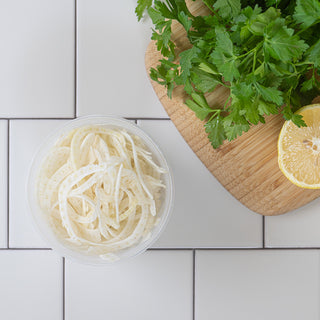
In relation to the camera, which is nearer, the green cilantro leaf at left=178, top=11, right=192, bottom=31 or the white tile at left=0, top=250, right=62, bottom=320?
the green cilantro leaf at left=178, top=11, right=192, bottom=31

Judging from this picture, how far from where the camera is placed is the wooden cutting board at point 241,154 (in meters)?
0.65

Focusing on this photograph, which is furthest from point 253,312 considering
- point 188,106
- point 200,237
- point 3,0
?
point 3,0

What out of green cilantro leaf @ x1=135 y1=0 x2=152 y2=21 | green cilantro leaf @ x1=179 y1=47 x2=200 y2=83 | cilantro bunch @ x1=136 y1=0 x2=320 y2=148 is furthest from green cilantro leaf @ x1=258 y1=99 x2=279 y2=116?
green cilantro leaf @ x1=135 y1=0 x2=152 y2=21

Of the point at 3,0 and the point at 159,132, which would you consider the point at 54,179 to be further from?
the point at 3,0

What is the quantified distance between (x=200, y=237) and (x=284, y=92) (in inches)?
11.2

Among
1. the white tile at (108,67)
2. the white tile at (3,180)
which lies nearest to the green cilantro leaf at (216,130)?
the white tile at (108,67)

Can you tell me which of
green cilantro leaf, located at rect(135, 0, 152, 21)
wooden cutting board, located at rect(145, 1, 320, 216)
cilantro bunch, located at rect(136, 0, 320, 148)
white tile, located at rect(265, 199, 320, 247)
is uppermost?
green cilantro leaf, located at rect(135, 0, 152, 21)

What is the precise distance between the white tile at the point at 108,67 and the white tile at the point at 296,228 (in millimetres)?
278

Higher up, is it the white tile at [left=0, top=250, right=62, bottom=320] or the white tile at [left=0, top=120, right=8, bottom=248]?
the white tile at [left=0, top=120, right=8, bottom=248]

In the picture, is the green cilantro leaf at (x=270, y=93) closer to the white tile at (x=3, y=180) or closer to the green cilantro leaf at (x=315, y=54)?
the green cilantro leaf at (x=315, y=54)

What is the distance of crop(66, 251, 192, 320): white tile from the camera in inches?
28.0

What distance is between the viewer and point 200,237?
0.72m

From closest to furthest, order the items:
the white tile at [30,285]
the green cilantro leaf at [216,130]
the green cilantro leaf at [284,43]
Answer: the green cilantro leaf at [284,43]
the green cilantro leaf at [216,130]
the white tile at [30,285]

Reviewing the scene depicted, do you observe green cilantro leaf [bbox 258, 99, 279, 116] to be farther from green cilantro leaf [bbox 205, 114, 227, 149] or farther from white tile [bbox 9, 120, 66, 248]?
white tile [bbox 9, 120, 66, 248]
